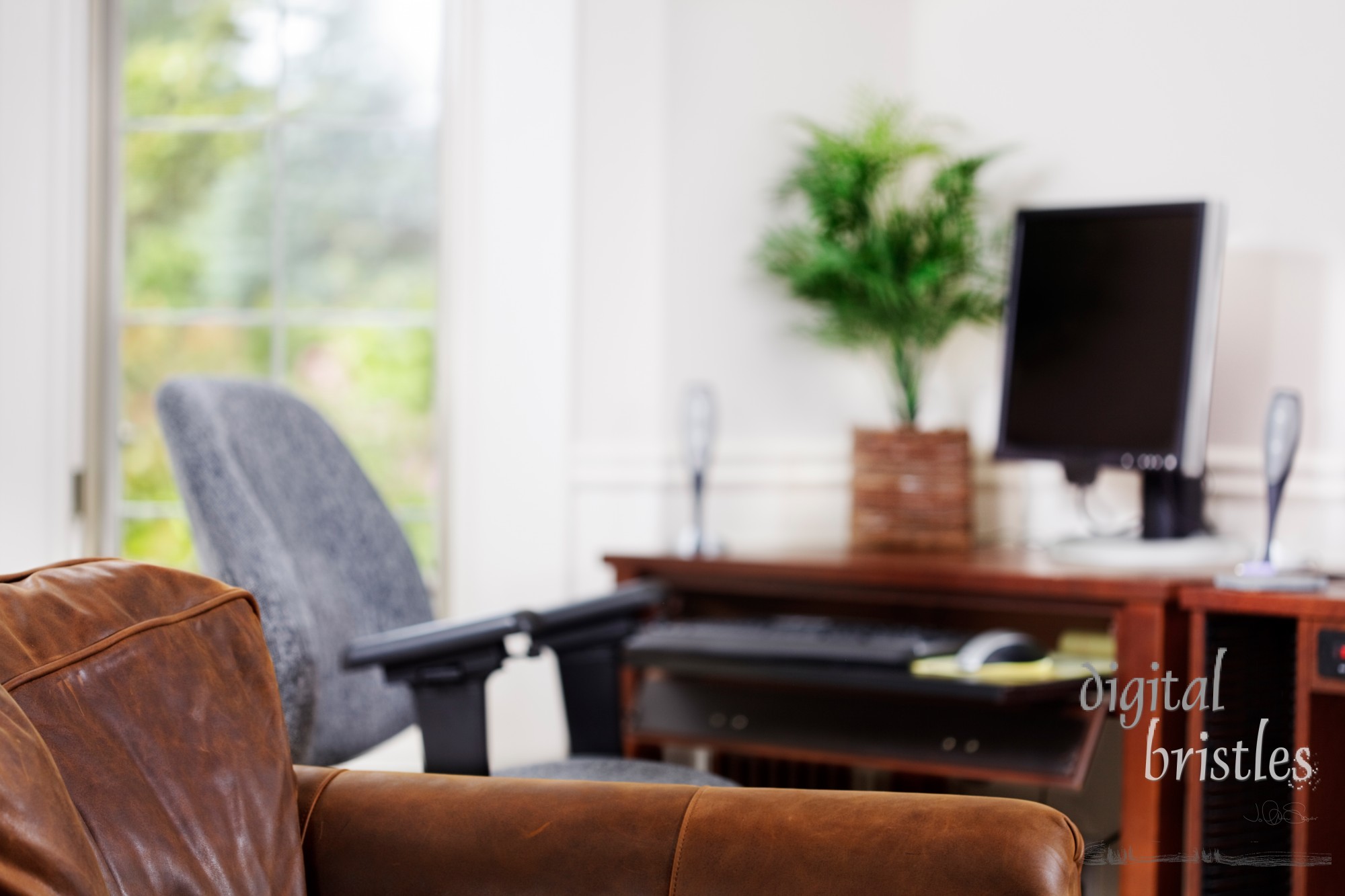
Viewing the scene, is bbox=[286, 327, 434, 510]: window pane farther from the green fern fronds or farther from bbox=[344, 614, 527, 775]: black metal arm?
bbox=[344, 614, 527, 775]: black metal arm

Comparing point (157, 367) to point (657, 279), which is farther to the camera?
point (157, 367)

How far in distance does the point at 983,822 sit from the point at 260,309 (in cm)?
203

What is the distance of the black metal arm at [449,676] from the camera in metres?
1.38

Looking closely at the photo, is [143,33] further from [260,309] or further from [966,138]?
[966,138]

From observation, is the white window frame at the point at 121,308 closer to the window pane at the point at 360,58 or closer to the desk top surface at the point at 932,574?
the window pane at the point at 360,58

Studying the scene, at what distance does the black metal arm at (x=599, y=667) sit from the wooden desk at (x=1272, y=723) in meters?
0.77

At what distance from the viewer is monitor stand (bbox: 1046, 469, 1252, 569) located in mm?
1908

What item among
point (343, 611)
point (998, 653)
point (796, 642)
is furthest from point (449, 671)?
point (998, 653)

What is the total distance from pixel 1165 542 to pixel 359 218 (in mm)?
1682

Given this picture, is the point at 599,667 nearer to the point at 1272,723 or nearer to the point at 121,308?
the point at 1272,723

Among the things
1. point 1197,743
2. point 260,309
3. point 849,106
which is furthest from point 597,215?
point 1197,743

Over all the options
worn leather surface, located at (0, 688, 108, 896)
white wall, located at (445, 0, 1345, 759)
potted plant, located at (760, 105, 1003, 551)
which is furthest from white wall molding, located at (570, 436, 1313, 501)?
worn leather surface, located at (0, 688, 108, 896)

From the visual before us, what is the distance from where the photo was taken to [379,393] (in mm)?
2535

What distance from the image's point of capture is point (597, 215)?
2.41 metres
